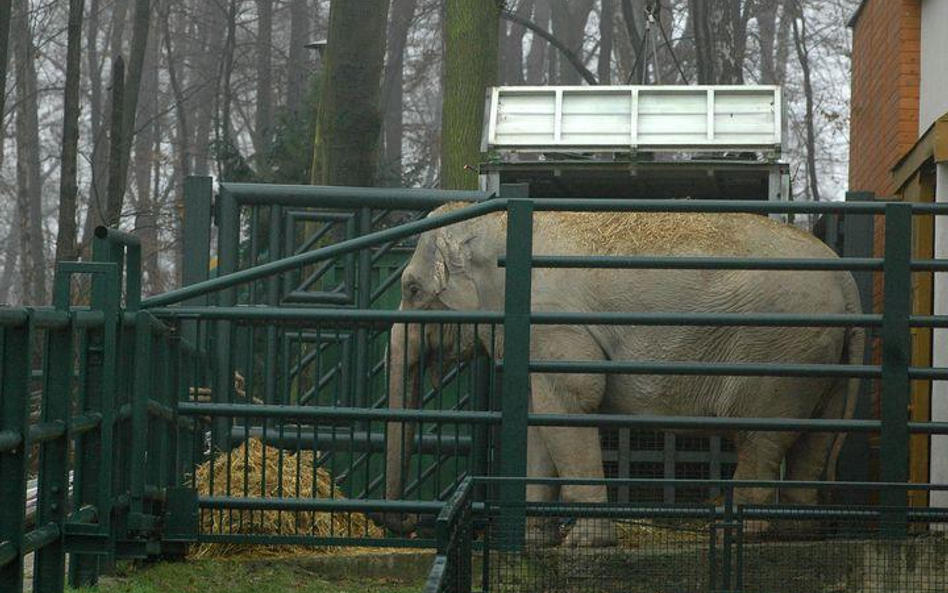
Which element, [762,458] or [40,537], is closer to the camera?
[40,537]

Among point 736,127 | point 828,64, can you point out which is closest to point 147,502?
point 736,127

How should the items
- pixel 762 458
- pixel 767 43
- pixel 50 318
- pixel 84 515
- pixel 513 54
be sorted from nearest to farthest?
pixel 50 318 → pixel 84 515 → pixel 762 458 → pixel 767 43 → pixel 513 54

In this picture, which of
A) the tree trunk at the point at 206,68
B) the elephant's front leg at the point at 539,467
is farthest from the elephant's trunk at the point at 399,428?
the tree trunk at the point at 206,68

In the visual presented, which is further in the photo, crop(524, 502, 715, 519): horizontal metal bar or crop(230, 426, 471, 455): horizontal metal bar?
crop(230, 426, 471, 455): horizontal metal bar

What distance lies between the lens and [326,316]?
7.93 meters

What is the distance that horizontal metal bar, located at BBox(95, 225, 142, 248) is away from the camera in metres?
7.09

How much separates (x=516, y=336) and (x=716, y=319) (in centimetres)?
91

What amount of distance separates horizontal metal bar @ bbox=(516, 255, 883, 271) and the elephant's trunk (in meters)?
1.42

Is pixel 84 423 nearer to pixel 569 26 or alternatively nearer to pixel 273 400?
pixel 273 400

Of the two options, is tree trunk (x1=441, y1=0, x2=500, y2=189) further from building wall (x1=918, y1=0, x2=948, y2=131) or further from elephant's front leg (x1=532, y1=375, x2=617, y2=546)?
elephant's front leg (x1=532, y1=375, x2=617, y2=546)

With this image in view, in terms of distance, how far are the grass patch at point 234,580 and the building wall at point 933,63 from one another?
16.0ft

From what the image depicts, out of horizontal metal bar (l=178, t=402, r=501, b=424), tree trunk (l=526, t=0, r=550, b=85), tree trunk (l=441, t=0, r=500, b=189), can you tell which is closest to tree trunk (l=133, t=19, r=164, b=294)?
tree trunk (l=526, t=0, r=550, b=85)

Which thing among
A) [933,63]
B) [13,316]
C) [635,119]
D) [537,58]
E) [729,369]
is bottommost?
[729,369]

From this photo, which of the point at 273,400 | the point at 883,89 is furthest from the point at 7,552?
the point at 883,89
